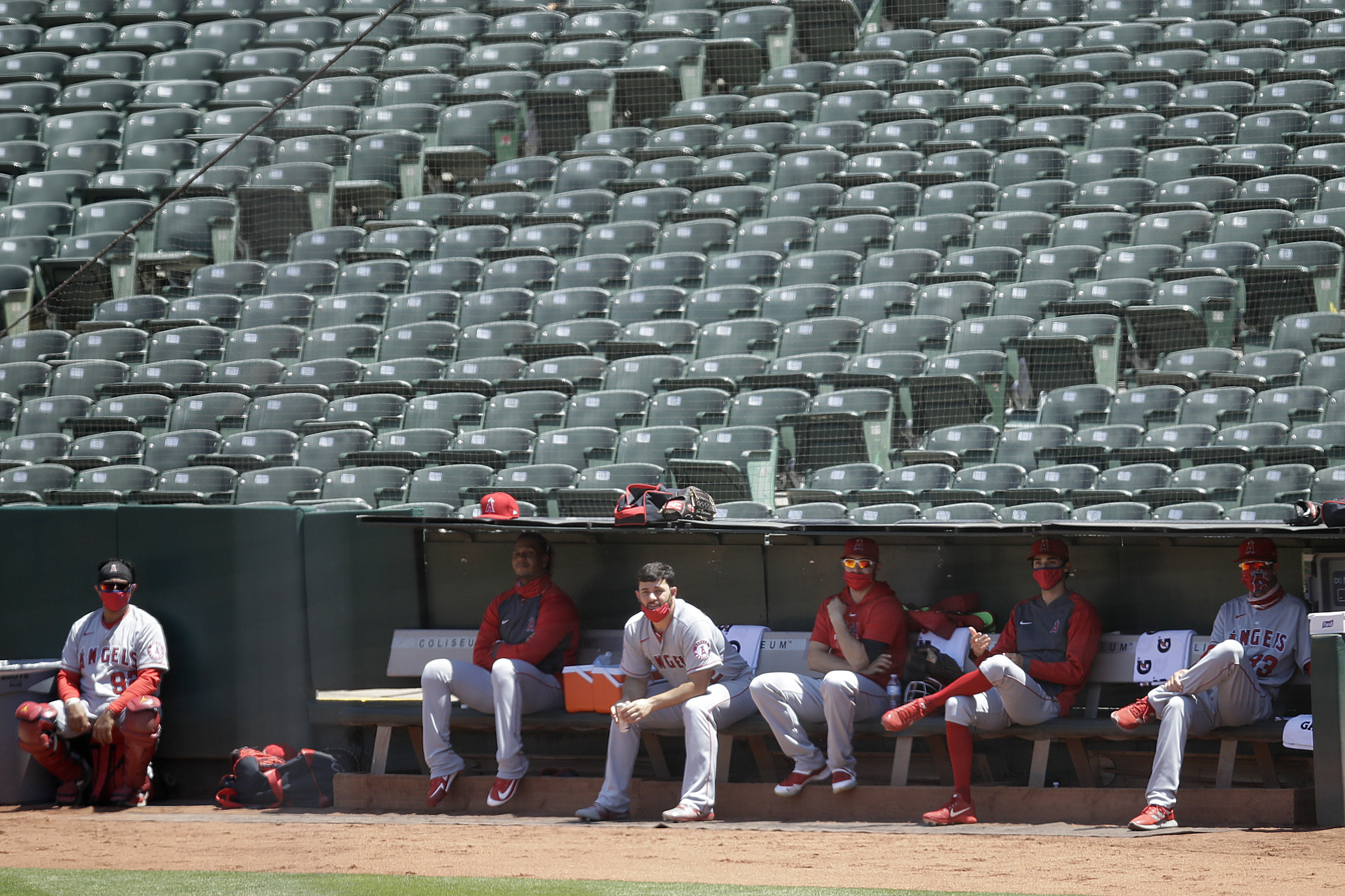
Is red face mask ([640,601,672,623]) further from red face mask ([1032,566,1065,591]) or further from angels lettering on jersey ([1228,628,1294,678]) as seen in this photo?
angels lettering on jersey ([1228,628,1294,678])

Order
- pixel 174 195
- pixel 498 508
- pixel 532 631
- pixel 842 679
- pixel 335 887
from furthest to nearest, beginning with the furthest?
1. pixel 174 195
2. pixel 498 508
3. pixel 532 631
4. pixel 842 679
5. pixel 335 887

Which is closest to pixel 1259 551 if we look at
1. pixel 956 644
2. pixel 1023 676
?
pixel 1023 676

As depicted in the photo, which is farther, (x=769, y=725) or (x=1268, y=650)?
(x=769, y=725)

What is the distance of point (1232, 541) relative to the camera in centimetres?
587

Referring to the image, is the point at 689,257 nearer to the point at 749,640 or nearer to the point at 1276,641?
the point at 749,640

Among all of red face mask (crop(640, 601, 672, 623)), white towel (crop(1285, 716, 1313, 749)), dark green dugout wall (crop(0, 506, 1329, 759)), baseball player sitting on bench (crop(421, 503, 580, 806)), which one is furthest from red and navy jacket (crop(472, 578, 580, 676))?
white towel (crop(1285, 716, 1313, 749))

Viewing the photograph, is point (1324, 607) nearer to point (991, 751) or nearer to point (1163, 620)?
point (1163, 620)

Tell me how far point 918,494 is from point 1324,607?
89.5 inches

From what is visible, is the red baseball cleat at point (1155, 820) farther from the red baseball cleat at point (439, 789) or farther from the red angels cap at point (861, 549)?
the red baseball cleat at point (439, 789)

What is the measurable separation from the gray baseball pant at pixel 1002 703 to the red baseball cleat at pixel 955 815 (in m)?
0.29

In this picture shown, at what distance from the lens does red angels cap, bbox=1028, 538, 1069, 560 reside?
225 inches

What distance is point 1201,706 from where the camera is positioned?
17.1 ft

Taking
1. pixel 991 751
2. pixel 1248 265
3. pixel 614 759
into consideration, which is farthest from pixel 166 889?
pixel 1248 265

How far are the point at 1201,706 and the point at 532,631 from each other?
2.89 meters
